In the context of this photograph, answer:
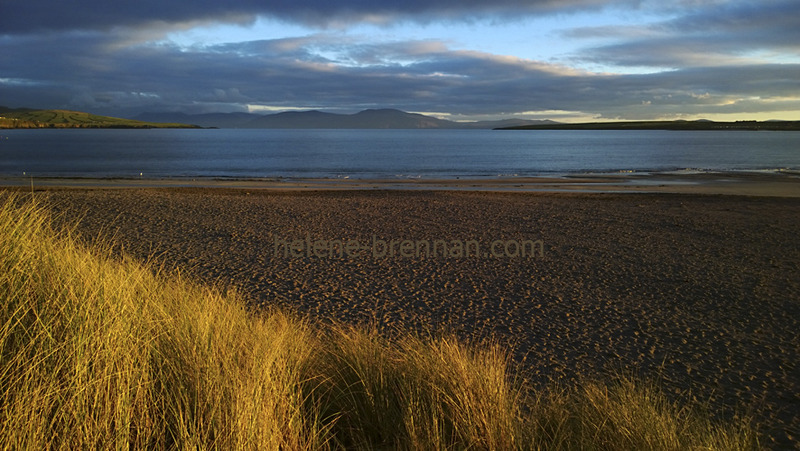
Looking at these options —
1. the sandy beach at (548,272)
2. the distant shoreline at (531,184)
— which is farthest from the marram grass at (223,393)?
the distant shoreline at (531,184)

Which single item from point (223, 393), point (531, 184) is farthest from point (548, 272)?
point (531, 184)

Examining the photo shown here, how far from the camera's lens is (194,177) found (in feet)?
102

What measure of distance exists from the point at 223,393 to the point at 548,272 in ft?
23.0

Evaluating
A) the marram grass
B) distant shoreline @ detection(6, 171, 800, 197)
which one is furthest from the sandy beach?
distant shoreline @ detection(6, 171, 800, 197)

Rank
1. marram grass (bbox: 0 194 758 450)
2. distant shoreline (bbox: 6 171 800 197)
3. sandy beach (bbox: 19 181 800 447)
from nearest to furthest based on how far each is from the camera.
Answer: marram grass (bbox: 0 194 758 450)
sandy beach (bbox: 19 181 800 447)
distant shoreline (bbox: 6 171 800 197)

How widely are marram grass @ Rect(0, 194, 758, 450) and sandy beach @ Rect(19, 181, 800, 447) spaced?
5.80 ft

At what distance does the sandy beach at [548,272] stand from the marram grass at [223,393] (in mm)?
1769

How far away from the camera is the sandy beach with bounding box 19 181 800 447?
557cm

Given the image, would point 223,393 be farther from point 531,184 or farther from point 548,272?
point 531,184

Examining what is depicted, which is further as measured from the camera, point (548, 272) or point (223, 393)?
point (548, 272)

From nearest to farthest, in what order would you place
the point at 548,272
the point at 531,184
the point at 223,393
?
1. the point at 223,393
2. the point at 548,272
3. the point at 531,184

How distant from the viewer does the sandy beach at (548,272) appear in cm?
557

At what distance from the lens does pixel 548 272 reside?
29.9ft

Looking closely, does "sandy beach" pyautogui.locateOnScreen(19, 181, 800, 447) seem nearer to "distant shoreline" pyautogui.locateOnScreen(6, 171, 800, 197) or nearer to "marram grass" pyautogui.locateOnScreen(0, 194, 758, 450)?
"marram grass" pyautogui.locateOnScreen(0, 194, 758, 450)
